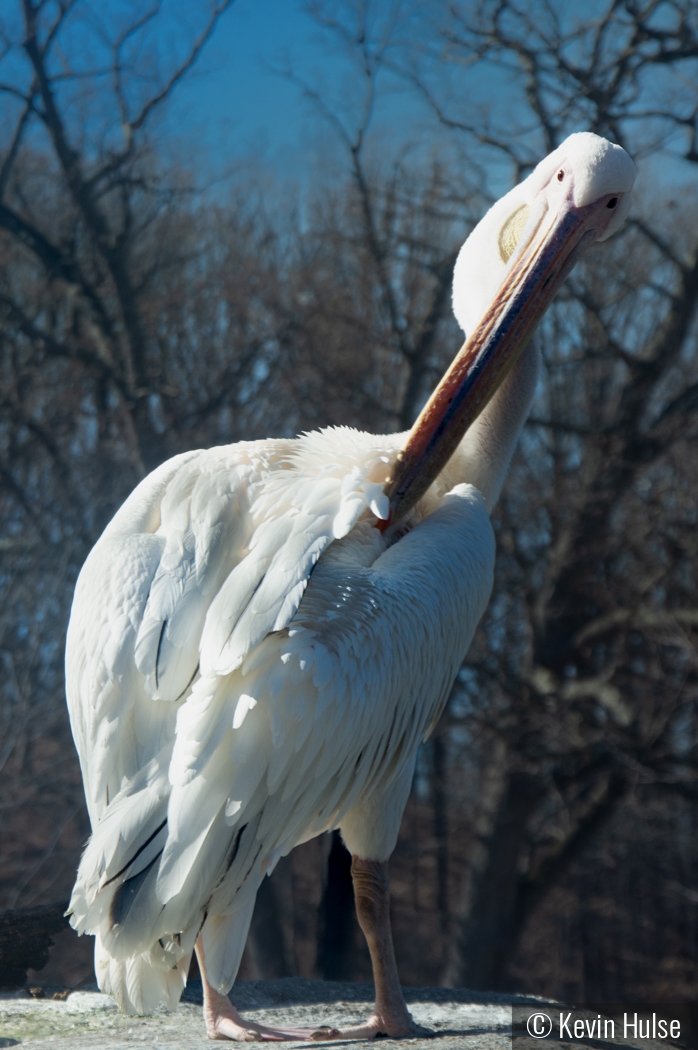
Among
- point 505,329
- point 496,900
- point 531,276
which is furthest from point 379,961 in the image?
point 496,900

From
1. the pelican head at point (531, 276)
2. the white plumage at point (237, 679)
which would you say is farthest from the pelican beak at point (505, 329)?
the white plumage at point (237, 679)

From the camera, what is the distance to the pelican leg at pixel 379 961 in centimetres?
280

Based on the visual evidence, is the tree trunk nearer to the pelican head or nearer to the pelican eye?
the pelican eye

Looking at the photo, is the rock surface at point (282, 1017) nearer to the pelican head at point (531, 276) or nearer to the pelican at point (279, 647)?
the pelican at point (279, 647)

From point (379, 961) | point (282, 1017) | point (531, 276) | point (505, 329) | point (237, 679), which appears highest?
point (531, 276)

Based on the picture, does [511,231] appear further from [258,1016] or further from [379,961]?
[258,1016]

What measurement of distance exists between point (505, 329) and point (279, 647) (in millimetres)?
1453

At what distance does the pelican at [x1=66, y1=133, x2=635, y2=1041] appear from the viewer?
2127 millimetres

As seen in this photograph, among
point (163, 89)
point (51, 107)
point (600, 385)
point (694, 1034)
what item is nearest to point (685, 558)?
point (600, 385)

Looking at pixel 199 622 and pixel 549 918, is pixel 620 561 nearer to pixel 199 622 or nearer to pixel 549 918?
pixel 549 918

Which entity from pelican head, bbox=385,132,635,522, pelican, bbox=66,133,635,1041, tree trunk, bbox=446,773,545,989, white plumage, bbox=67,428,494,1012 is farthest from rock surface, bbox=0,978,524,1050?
tree trunk, bbox=446,773,545,989

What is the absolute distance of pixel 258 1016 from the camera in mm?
3291

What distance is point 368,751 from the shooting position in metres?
2.42

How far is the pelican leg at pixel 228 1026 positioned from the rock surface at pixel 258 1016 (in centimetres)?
7
